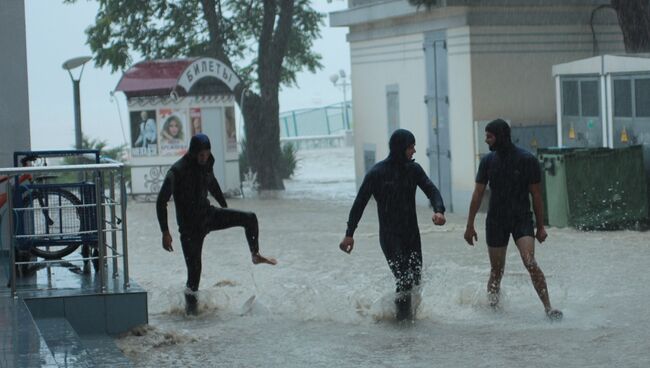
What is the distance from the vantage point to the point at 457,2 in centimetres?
2278

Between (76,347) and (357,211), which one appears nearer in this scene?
(76,347)

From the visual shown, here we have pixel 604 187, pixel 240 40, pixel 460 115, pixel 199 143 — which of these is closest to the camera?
pixel 199 143

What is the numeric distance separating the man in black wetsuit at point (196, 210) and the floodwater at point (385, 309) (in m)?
0.60

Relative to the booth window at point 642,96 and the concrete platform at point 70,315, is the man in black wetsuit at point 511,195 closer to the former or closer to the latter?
the concrete platform at point 70,315

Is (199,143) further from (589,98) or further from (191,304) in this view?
(589,98)

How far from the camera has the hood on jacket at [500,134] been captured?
36.8 ft

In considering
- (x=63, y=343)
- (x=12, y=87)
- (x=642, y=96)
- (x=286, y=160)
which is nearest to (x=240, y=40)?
(x=286, y=160)

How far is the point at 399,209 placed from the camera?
1109cm

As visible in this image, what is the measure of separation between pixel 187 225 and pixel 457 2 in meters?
12.1

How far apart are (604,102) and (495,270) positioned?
903cm

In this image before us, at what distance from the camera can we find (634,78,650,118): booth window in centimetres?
1883

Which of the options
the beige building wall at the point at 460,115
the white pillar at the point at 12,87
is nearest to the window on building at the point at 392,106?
the beige building wall at the point at 460,115

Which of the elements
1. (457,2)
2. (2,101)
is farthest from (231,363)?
(457,2)

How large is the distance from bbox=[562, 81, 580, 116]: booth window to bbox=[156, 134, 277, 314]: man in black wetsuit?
10.4 m
